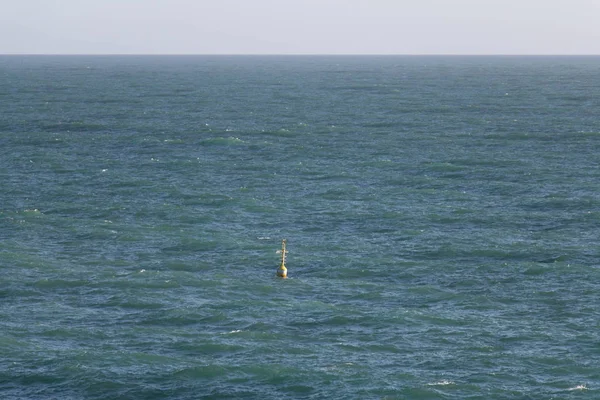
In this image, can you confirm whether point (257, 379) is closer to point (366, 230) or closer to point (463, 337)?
point (463, 337)

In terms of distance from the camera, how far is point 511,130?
496 feet

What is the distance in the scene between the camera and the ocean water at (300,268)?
177ft

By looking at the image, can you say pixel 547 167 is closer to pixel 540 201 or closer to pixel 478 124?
pixel 540 201

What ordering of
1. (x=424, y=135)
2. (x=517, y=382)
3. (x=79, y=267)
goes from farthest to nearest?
(x=424, y=135) < (x=79, y=267) < (x=517, y=382)

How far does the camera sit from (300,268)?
74.9m

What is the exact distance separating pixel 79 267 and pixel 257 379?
25.4 m

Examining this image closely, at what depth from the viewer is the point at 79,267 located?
243 ft

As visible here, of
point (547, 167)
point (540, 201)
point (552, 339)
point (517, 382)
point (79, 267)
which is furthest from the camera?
point (547, 167)

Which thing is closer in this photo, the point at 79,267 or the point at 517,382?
the point at 517,382

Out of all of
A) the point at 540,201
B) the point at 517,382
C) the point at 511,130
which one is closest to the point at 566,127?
the point at 511,130

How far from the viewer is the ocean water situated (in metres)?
54.0

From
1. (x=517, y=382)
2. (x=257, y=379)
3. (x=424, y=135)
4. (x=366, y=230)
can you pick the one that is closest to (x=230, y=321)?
(x=257, y=379)

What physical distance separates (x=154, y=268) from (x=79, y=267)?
552cm

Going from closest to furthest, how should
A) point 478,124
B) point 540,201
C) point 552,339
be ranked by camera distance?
point 552,339 < point 540,201 < point 478,124
